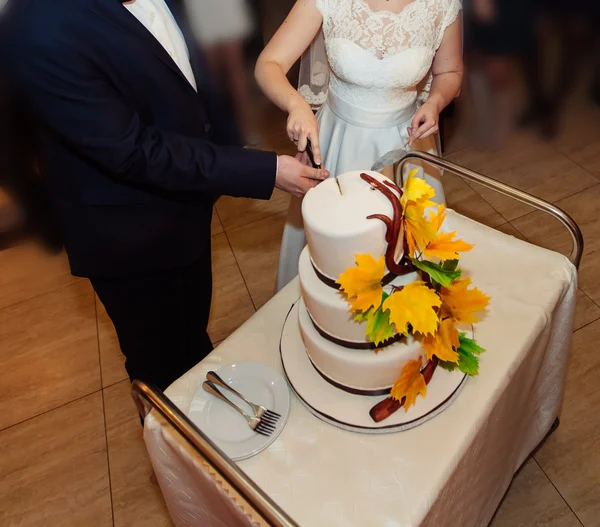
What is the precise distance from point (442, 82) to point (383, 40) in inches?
9.5

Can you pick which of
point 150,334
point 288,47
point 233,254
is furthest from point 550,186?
point 150,334

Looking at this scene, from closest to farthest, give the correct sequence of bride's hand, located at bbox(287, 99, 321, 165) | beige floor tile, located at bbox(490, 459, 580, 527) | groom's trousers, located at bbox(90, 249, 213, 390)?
bride's hand, located at bbox(287, 99, 321, 165) → groom's trousers, located at bbox(90, 249, 213, 390) → beige floor tile, located at bbox(490, 459, 580, 527)

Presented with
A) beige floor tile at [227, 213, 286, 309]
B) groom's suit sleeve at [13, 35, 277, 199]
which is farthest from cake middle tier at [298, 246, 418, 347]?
beige floor tile at [227, 213, 286, 309]

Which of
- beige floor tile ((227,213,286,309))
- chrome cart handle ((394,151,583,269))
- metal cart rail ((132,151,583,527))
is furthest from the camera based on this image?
beige floor tile ((227,213,286,309))

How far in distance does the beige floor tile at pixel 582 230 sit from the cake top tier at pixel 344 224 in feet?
5.68

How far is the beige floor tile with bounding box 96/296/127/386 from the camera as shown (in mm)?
2254

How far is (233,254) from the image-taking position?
271 cm

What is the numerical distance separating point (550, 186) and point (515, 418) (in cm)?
178

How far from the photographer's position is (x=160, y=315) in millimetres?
1640

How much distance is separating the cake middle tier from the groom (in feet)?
1.18

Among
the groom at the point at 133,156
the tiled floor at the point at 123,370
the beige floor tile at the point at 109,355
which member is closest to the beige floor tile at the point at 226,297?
the tiled floor at the point at 123,370

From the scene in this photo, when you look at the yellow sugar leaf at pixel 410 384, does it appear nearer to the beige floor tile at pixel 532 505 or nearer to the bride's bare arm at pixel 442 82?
the bride's bare arm at pixel 442 82

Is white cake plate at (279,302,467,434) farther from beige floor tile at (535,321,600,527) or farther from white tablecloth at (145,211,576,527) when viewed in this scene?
beige floor tile at (535,321,600,527)

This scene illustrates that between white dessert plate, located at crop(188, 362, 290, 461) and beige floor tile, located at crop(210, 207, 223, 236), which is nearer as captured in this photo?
white dessert plate, located at crop(188, 362, 290, 461)
